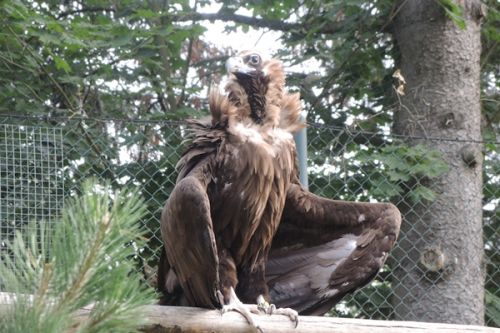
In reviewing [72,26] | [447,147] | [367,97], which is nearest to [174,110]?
[72,26]

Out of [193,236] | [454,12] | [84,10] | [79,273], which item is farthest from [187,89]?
[79,273]

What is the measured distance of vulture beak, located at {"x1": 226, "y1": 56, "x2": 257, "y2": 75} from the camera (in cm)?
434

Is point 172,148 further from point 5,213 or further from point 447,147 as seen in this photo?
point 447,147

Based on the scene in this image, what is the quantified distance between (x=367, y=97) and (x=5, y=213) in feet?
10.4

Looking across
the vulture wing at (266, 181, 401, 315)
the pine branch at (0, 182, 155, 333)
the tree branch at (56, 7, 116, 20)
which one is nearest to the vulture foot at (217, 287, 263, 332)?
the vulture wing at (266, 181, 401, 315)

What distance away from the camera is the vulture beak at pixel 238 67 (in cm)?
434

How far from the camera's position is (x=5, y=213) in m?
4.24

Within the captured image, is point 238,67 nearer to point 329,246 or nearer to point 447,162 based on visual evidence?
point 329,246

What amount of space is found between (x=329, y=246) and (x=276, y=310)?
0.67m

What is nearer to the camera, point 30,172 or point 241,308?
point 241,308

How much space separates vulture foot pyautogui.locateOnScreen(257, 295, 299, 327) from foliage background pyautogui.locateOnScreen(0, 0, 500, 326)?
714 millimetres

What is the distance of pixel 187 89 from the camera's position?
642 cm

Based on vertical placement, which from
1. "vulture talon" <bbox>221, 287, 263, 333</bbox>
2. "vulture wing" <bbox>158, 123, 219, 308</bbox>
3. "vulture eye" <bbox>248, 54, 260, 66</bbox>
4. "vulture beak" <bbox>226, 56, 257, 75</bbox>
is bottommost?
"vulture talon" <bbox>221, 287, 263, 333</bbox>

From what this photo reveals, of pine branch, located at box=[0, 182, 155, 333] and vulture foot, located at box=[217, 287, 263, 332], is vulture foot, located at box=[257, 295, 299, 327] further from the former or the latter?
pine branch, located at box=[0, 182, 155, 333]
